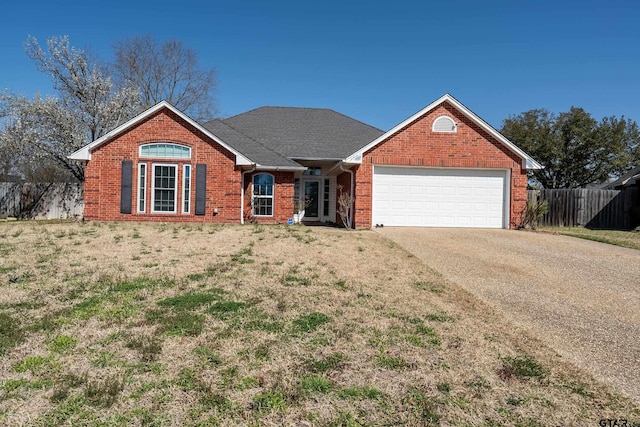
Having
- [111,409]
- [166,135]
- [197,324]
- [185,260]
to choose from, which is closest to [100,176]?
[166,135]

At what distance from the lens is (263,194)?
16938mm

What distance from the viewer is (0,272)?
659 cm

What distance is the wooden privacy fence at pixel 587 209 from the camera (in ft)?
62.5

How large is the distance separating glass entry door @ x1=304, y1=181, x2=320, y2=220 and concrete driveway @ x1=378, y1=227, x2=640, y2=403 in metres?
6.73

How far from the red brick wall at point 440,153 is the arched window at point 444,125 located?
0.13 metres

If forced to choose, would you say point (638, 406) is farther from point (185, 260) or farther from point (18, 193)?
point (18, 193)

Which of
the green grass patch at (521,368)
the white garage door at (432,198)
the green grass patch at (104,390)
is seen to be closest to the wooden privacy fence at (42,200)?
the white garage door at (432,198)

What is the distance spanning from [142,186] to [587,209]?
1971cm

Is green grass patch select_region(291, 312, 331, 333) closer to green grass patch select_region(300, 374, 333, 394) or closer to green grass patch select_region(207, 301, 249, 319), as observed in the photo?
green grass patch select_region(207, 301, 249, 319)

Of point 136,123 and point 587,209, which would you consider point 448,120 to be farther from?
point 136,123

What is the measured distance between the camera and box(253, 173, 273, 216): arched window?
16.8 meters

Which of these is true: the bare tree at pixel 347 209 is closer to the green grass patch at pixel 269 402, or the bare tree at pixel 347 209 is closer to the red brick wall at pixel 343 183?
the red brick wall at pixel 343 183

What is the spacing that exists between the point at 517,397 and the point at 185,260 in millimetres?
6413

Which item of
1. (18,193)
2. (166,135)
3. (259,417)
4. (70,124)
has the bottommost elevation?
(259,417)
